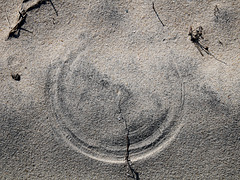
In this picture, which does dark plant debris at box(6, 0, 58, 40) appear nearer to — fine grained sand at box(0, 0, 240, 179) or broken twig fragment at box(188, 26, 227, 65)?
fine grained sand at box(0, 0, 240, 179)

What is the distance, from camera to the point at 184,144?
7.84 ft

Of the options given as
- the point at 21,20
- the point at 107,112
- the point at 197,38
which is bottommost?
the point at 107,112

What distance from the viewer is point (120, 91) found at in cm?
239

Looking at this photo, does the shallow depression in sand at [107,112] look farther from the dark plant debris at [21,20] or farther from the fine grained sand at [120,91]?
the dark plant debris at [21,20]

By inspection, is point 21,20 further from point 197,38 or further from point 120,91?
point 197,38

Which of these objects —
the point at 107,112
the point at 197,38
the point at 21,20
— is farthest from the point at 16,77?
the point at 197,38

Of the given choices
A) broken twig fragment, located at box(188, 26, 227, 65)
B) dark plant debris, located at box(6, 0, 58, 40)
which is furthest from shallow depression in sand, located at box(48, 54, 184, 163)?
dark plant debris, located at box(6, 0, 58, 40)

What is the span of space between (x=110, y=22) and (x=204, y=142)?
5.85 feet

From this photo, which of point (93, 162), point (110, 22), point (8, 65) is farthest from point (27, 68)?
point (93, 162)

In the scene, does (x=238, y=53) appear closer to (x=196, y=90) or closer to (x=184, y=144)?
(x=196, y=90)

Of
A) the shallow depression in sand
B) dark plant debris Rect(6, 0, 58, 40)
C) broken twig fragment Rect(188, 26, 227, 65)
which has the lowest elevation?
the shallow depression in sand

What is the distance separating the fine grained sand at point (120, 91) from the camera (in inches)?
93.7

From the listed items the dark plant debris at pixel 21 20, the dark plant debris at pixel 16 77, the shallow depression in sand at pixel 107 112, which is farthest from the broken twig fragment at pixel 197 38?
the dark plant debris at pixel 16 77

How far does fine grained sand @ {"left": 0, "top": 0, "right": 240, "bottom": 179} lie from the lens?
238 centimetres
